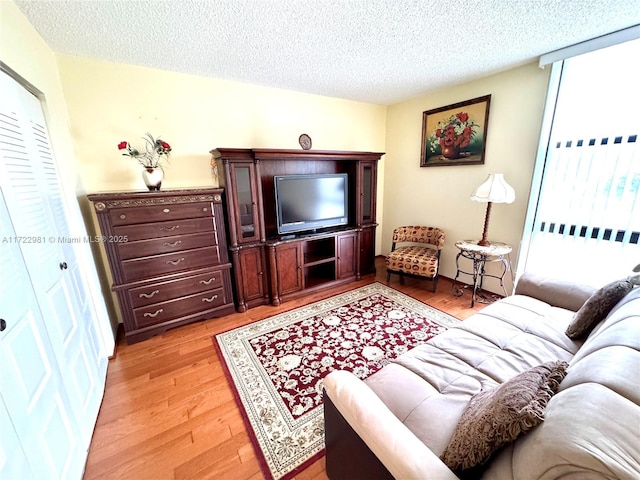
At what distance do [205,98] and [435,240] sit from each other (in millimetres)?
3107

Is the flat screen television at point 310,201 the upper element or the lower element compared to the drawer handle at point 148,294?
upper

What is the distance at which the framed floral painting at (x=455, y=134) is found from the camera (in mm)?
2881

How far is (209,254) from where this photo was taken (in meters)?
2.56

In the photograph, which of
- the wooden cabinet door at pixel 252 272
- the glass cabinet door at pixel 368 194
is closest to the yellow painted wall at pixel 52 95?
the wooden cabinet door at pixel 252 272

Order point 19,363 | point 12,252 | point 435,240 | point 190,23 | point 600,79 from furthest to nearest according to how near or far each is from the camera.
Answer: point 435,240 → point 600,79 → point 190,23 → point 12,252 → point 19,363

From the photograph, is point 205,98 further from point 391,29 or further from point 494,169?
point 494,169

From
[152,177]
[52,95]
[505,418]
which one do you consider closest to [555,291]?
[505,418]

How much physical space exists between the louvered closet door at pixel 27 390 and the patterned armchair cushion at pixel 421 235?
134 inches

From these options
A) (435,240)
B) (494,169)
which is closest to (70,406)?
(435,240)

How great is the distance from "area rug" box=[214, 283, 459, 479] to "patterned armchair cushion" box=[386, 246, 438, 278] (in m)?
0.32

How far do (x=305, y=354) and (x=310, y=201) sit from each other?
1.68 m

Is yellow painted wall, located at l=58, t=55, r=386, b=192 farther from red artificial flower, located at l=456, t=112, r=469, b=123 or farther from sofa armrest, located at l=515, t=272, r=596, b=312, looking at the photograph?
sofa armrest, located at l=515, t=272, r=596, b=312

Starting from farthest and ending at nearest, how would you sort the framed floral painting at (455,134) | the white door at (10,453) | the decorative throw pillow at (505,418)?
1. the framed floral painting at (455,134)
2. the white door at (10,453)
3. the decorative throw pillow at (505,418)

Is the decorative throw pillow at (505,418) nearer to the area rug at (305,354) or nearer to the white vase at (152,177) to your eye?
the area rug at (305,354)
